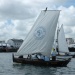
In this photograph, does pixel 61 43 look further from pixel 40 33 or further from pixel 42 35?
pixel 42 35

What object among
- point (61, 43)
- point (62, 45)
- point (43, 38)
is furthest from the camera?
point (61, 43)

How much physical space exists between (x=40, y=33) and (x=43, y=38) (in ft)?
3.70

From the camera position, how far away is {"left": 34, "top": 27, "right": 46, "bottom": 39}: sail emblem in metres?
52.3

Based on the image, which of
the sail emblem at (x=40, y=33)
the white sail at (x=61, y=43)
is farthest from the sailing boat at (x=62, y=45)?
the sail emblem at (x=40, y=33)

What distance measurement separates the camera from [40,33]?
52.5 meters

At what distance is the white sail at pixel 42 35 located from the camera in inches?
2044

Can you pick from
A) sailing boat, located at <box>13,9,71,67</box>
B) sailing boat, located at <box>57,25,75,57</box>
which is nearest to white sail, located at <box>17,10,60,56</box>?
sailing boat, located at <box>13,9,71,67</box>

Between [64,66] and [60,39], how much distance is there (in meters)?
34.0

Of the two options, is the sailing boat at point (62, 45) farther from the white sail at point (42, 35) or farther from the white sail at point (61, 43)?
the white sail at point (42, 35)

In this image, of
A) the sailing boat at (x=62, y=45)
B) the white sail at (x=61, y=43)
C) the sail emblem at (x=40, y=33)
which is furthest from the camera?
the white sail at (x=61, y=43)

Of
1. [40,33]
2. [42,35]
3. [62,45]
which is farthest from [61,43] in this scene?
[42,35]

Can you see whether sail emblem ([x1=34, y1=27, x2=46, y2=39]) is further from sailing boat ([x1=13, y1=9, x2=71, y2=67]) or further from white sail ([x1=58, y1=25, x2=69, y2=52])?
white sail ([x1=58, y1=25, x2=69, y2=52])

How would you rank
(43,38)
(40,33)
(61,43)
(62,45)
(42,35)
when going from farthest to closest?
1. (61,43)
2. (62,45)
3. (40,33)
4. (42,35)
5. (43,38)

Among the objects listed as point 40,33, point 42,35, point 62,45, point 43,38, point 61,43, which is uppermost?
point 61,43
